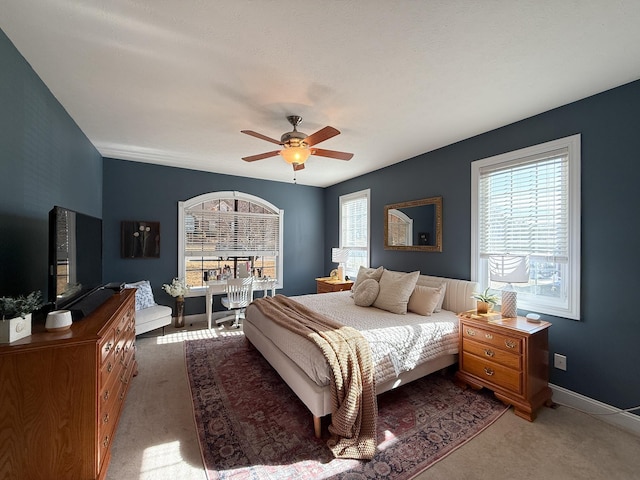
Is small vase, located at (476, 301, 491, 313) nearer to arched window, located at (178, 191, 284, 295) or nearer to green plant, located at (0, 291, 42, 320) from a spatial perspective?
green plant, located at (0, 291, 42, 320)

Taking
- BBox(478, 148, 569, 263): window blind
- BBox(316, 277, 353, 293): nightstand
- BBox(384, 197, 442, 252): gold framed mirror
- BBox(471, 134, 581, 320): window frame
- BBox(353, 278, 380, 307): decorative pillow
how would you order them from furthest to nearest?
1. BBox(316, 277, 353, 293): nightstand
2. BBox(384, 197, 442, 252): gold framed mirror
3. BBox(353, 278, 380, 307): decorative pillow
4. BBox(478, 148, 569, 263): window blind
5. BBox(471, 134, 581, 320): window frame

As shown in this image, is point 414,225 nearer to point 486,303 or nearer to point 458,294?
point 458,294

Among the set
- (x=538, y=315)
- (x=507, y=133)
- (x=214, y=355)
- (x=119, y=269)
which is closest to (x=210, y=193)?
(x=119, y=269)

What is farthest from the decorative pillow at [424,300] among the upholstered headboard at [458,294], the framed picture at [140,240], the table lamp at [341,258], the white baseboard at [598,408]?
the framed picture at [140,240]

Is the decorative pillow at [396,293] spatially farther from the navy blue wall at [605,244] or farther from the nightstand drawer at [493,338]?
the navy blue wall at [605,244]

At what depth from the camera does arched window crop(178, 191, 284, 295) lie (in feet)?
15.5

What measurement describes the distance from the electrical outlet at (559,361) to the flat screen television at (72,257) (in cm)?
395

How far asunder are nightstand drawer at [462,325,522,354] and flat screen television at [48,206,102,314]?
10.7 feet

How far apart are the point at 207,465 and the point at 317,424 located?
0.74m

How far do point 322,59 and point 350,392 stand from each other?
7.53 ft

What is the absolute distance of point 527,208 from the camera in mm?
2750

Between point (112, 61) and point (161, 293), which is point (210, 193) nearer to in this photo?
point (161, 293)

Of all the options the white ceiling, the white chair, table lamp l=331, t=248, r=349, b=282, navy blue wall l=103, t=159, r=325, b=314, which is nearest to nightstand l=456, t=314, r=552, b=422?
the white ceiling

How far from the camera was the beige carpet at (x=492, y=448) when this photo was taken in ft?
5.51
